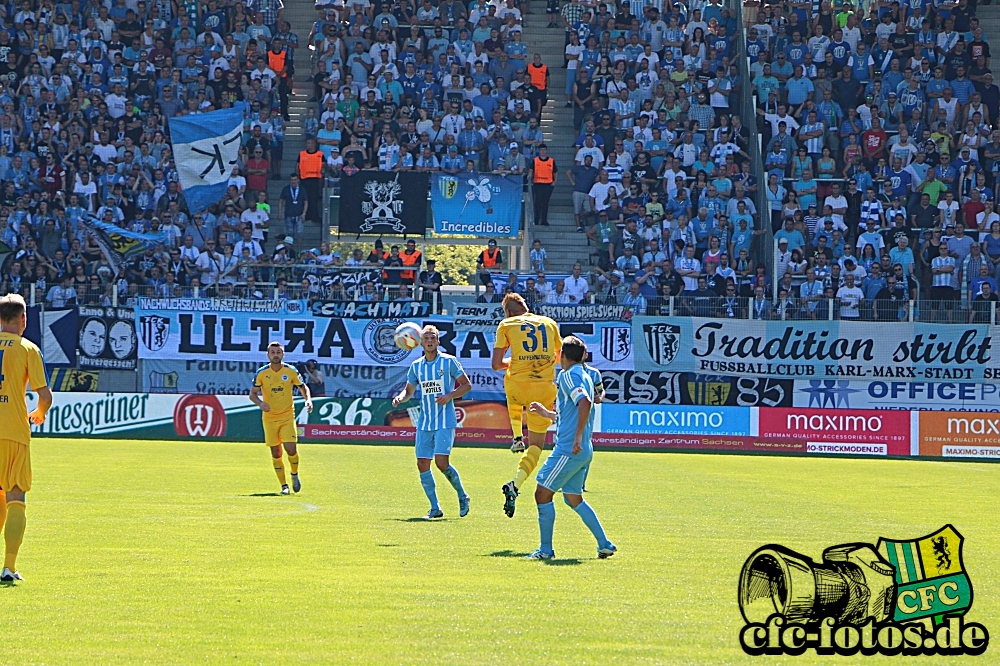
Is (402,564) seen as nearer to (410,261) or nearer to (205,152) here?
(410,261)

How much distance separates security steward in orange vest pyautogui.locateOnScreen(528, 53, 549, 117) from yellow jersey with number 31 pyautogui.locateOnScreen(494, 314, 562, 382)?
22.7m

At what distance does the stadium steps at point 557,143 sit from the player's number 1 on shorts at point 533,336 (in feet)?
65.7

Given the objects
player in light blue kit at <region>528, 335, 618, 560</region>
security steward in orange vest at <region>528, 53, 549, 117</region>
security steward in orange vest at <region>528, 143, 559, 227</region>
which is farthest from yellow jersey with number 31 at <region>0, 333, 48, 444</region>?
A: security steward in orange vest at <region>528, 53, 549, 117</region>

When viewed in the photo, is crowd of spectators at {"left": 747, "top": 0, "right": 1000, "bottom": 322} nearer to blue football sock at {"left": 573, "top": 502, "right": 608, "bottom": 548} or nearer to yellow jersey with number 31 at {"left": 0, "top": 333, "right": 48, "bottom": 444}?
blue football sock at {"left": 573, "top": 502, "right": 608, "bottom": 548}

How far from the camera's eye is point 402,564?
11.8m

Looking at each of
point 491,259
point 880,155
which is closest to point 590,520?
point 491,259

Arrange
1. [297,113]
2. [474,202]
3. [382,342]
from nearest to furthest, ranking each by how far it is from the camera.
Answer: [382,342], [474,202], [297,113]

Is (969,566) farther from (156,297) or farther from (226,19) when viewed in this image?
(226,19)

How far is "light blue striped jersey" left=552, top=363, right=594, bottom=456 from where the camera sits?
11922mm

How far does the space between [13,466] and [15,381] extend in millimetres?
627

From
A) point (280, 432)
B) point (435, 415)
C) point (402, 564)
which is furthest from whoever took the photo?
point (280, 432)

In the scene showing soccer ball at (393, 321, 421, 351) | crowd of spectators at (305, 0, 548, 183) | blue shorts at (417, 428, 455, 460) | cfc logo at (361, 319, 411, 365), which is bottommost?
cfc logo at (361, 319, 411, 365)

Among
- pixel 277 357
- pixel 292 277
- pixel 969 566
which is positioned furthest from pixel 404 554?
pixel 292 277

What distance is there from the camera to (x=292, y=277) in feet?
109
